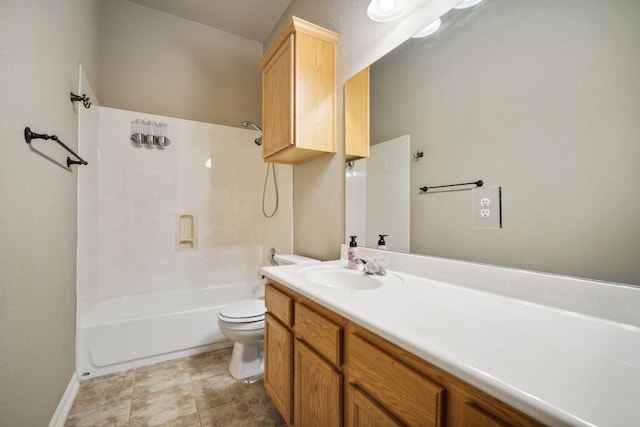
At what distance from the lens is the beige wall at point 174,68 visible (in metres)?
2.45

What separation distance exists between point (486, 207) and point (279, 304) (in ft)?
3.18

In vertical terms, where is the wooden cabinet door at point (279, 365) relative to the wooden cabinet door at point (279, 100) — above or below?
below

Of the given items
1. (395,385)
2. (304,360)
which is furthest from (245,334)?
(395,385)

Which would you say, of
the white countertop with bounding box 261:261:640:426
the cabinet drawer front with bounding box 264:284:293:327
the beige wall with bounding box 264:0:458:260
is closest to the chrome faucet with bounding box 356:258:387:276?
the white countertop with bounding box 261:261:640:426

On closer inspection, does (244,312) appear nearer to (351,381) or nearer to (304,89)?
(351,381)

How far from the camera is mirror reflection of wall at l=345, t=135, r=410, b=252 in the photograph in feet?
4.32

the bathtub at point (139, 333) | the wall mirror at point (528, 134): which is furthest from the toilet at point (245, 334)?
the wall mirror at point (528, 134)

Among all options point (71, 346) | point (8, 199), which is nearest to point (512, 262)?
point (8, 199)

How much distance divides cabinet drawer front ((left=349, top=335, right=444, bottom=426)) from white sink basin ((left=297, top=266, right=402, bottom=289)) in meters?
0.43

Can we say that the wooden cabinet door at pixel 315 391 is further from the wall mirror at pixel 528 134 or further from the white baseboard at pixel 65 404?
the white baseboard at pixel 65 404

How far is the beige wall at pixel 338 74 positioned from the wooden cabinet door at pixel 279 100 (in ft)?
1.07

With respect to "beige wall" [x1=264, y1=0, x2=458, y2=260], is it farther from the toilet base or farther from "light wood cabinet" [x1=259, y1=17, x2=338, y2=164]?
the toilet base

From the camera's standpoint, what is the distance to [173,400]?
160 cm

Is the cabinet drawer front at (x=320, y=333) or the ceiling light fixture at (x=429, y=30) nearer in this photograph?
the cabinet drawer front at (x=320, y=333)
